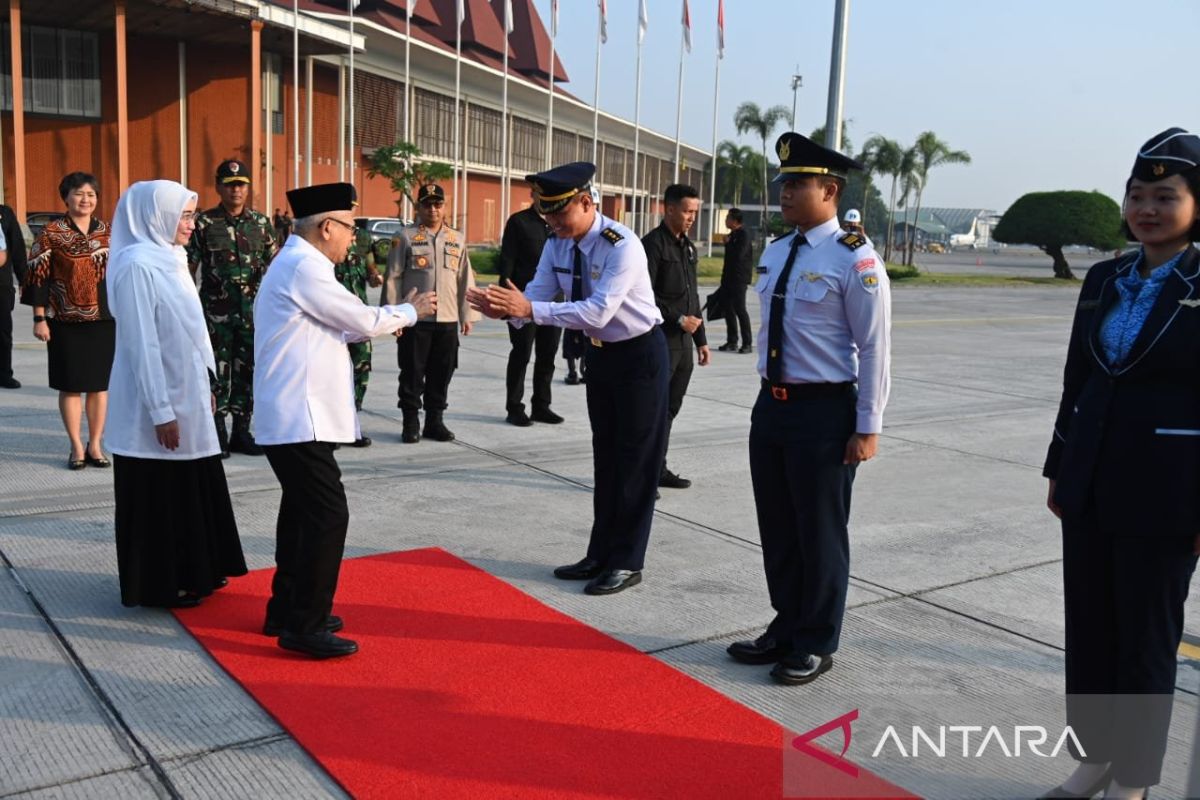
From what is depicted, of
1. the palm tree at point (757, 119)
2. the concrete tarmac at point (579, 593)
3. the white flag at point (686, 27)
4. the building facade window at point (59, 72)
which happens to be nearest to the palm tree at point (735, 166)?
the palm tree at point (757, 119)

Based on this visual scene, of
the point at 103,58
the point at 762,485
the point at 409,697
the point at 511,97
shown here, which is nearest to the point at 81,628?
the point at 409,697

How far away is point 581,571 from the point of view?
16.5 feet

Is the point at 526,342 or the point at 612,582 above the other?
A: the point at 526,342

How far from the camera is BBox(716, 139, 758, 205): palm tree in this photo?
70438 millimetres

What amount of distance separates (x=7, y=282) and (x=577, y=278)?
701 centimetres

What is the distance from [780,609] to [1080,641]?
1240mm

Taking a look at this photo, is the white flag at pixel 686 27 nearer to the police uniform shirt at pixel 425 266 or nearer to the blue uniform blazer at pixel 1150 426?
the police uniform shirt at pixel 425 266

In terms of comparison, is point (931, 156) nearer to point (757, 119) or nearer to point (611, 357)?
point (757, 119)

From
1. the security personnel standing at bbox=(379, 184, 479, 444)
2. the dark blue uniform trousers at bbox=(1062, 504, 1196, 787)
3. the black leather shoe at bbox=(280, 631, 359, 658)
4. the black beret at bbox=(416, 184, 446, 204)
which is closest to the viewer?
the dark blue uniform trousers at bbox=(1062, 504, 1196, 787)

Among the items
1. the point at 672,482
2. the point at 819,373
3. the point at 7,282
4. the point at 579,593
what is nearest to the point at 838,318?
the point at 819,373

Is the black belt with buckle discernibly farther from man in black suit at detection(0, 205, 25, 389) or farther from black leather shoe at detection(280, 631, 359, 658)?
man in black suit at detection(0, 205, 25, 389)

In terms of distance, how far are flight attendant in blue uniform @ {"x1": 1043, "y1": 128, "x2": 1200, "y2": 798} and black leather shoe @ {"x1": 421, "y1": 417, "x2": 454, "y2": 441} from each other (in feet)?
18.1

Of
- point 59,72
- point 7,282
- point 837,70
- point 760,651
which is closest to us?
point 760,651

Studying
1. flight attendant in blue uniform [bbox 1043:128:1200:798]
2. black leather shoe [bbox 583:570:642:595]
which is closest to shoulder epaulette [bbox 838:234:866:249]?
flight attendant in blue uniform [bbox 1043:128:1200:798]
